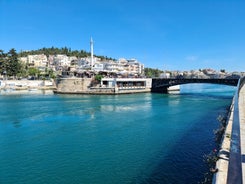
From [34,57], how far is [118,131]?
16725 centimetres

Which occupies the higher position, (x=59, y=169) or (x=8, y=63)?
(x=8, y=63)

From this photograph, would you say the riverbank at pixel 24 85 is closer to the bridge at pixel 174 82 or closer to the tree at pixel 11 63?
the tree at pixel 11 63

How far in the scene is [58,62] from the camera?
168m

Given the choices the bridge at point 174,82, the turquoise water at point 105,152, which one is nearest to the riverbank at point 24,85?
the bridge at point 174,82

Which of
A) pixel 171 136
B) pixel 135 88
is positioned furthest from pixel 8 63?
pixel 171 136

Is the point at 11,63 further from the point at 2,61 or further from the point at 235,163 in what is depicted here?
the point at 235,163

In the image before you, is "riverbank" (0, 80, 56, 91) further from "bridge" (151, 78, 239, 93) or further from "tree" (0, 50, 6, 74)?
"bridge" (151, 78, 239, 93)

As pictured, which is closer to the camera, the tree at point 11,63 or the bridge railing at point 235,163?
the bridge railing at point 235,163

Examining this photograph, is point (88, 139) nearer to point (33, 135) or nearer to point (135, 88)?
point (33, 135)

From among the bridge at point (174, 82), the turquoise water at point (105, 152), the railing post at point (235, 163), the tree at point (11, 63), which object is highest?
the tree at point (11, 63)

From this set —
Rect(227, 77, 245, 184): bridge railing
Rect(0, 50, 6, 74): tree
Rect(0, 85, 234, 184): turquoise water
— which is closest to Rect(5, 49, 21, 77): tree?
Rect(0, 50, 6, 74): tree

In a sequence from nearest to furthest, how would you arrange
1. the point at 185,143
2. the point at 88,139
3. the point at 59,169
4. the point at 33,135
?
the point at 59,169 → the point at 185,143 → the point at 88,139 → the point at 33,135

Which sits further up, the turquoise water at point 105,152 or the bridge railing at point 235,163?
the bridge railing at point 235,163

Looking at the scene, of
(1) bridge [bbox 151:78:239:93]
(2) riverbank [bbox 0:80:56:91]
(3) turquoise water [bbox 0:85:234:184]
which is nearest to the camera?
(3) turquoise water [bbox 0:85:234:184]
